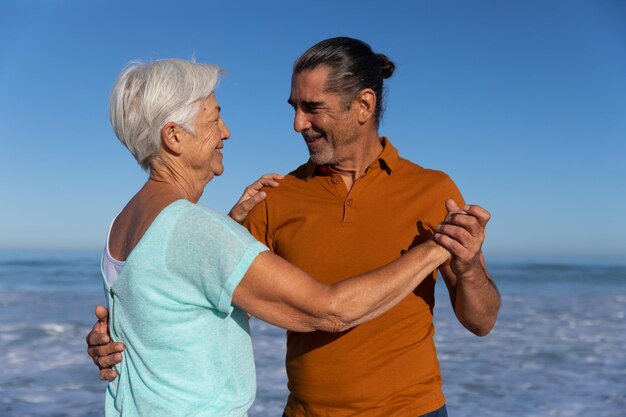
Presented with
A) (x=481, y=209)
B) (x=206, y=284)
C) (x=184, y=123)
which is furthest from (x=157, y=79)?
(x=481, y=209)

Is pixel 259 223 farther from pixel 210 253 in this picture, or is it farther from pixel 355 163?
pixel 210 253

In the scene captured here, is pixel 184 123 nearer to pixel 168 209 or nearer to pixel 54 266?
pixel 168 209

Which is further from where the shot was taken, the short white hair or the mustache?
the mustache

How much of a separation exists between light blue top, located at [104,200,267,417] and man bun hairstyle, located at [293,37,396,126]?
1095mm

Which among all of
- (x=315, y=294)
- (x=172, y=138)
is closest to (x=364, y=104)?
(x=172, y=138)

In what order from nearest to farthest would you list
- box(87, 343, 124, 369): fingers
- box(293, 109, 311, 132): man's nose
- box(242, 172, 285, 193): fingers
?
1. box(87, 343, 124, 369): fingers
2. box(293, 109, 311, 132): man's nose
3. box(242, 172, 285, 193): fingers

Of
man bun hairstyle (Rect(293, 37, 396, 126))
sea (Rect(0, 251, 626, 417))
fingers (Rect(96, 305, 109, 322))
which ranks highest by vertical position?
man bun hairstyle (Rect(293, 37, 396, 126))

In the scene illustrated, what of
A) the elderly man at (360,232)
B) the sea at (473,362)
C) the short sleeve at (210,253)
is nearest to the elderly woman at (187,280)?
the short sleeve at (210,253)

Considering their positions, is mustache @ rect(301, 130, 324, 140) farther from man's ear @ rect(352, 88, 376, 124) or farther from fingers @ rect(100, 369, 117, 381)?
fingers @ rect(100, 369, 117, 381)

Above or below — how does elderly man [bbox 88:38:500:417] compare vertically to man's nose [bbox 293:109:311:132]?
below

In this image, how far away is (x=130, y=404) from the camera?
6.58 ft

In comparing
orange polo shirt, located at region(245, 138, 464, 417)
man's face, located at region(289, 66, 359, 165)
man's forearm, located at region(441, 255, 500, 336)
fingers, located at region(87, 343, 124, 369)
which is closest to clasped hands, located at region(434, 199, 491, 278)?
man's forearm, located at region(441, 255, 500, 336)

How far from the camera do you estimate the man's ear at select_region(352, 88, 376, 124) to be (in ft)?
9.39

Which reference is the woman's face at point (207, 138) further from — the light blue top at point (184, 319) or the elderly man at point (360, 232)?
the elderly man at point (360, 232)
